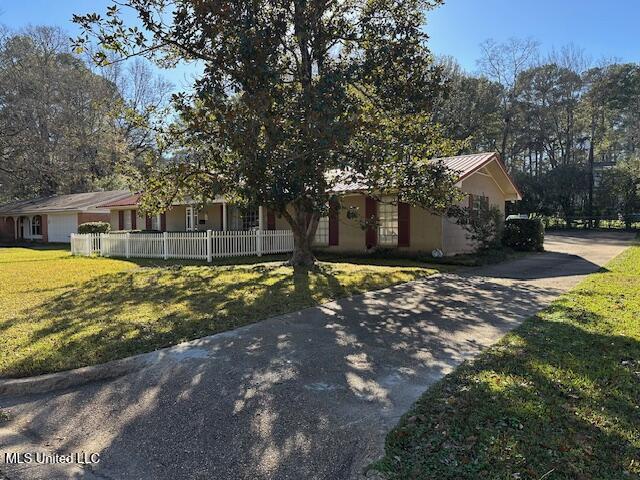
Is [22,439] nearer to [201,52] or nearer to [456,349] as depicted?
[456,349]

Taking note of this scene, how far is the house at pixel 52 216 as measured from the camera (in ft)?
98.2

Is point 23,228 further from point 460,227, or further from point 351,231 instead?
point 460,227

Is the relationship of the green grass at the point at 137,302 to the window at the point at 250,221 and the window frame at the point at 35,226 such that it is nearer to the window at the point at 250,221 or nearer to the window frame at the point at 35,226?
the window at the point at 250,221

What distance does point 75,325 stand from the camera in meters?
6.59

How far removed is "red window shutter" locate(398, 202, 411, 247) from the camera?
16.3 meters

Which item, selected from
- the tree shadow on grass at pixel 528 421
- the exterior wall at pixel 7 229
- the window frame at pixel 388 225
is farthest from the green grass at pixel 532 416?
the exterior wall at pixel 7 229

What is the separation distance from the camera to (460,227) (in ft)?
56.1

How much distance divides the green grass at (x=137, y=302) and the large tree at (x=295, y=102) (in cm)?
189

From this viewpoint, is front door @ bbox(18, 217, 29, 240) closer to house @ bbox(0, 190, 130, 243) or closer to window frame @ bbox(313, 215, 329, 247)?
house @ bbox(0, 190, 130, 243)

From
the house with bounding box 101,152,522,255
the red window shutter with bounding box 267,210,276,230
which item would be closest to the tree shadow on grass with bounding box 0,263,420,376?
the house with bounding box 101,152,522,255

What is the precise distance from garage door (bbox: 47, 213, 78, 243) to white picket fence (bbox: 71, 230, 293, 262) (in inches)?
515

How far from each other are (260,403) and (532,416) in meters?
2.22

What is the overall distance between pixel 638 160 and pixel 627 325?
33955 millimetres

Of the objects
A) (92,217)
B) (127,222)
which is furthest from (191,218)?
(92,217)
